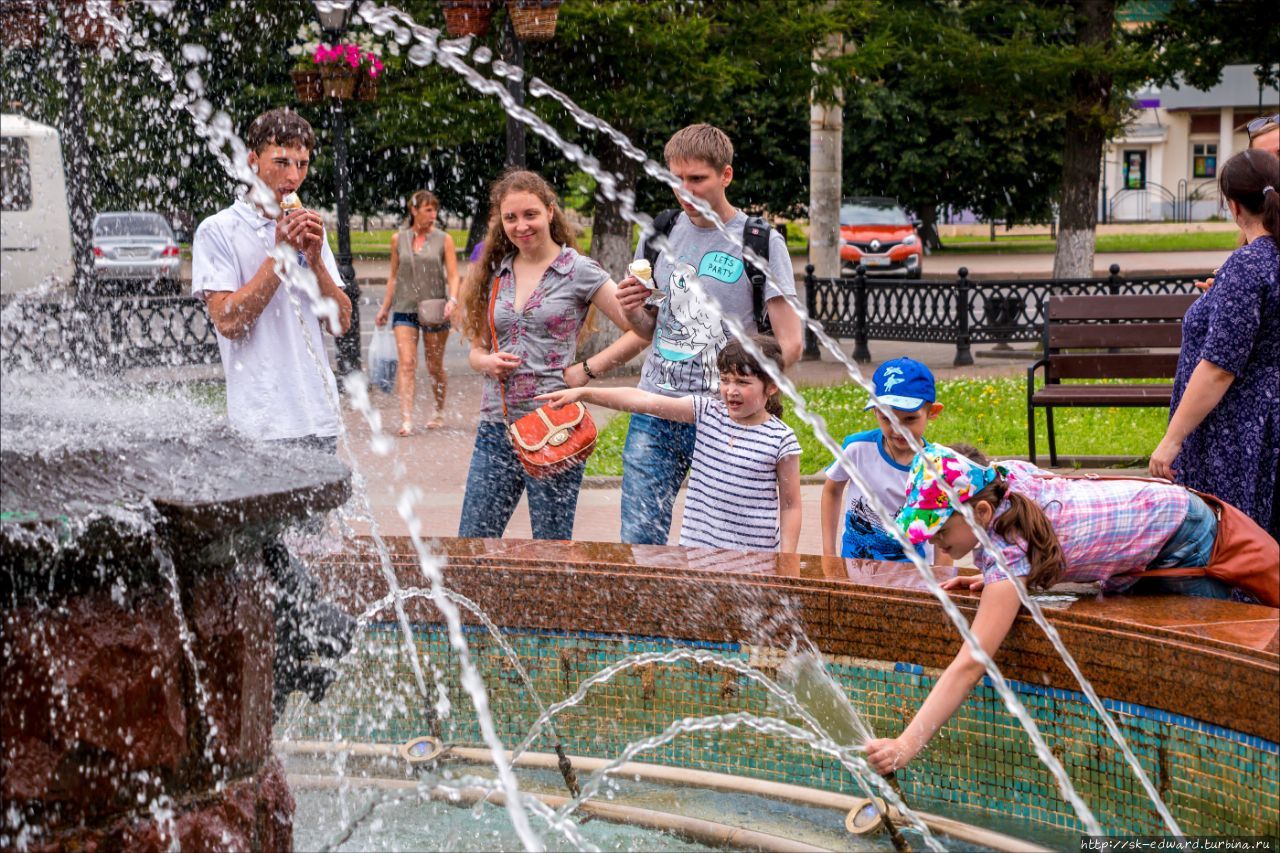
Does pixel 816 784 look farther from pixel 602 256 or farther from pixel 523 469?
pixel 602 256

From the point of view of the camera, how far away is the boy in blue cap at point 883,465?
4.57m

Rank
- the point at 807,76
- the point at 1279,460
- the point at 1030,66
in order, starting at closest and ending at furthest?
the point at 1279,460 → the point at 807,76 → the point at 1030,66

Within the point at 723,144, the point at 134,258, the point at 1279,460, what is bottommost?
the point at 134,258

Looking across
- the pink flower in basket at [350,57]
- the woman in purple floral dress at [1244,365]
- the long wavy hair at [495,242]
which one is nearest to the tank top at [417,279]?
the pink flower in basket at [350,57]

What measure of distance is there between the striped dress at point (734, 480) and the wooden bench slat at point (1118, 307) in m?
5.02

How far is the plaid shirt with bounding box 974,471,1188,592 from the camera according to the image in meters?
3.65

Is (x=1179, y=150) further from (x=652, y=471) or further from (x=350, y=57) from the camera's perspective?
(x=652, y=471)

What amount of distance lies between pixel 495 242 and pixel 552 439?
0.76 meters

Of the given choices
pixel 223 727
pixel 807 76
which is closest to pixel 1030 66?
pixel 807 76

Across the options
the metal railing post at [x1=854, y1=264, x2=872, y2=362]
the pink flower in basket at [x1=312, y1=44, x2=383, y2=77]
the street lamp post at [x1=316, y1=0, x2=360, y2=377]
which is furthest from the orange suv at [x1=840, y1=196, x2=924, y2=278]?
the pink flower in basket at [x1=312, y1=44, x2=383, y2=77]

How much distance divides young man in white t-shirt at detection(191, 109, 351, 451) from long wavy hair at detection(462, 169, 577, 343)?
0.73 metres

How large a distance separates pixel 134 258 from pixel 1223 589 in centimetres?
2621

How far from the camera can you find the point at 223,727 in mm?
2621

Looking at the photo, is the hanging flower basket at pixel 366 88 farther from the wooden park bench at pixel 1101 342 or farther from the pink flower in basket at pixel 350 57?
the wooden park bench at pixel 1101 342
